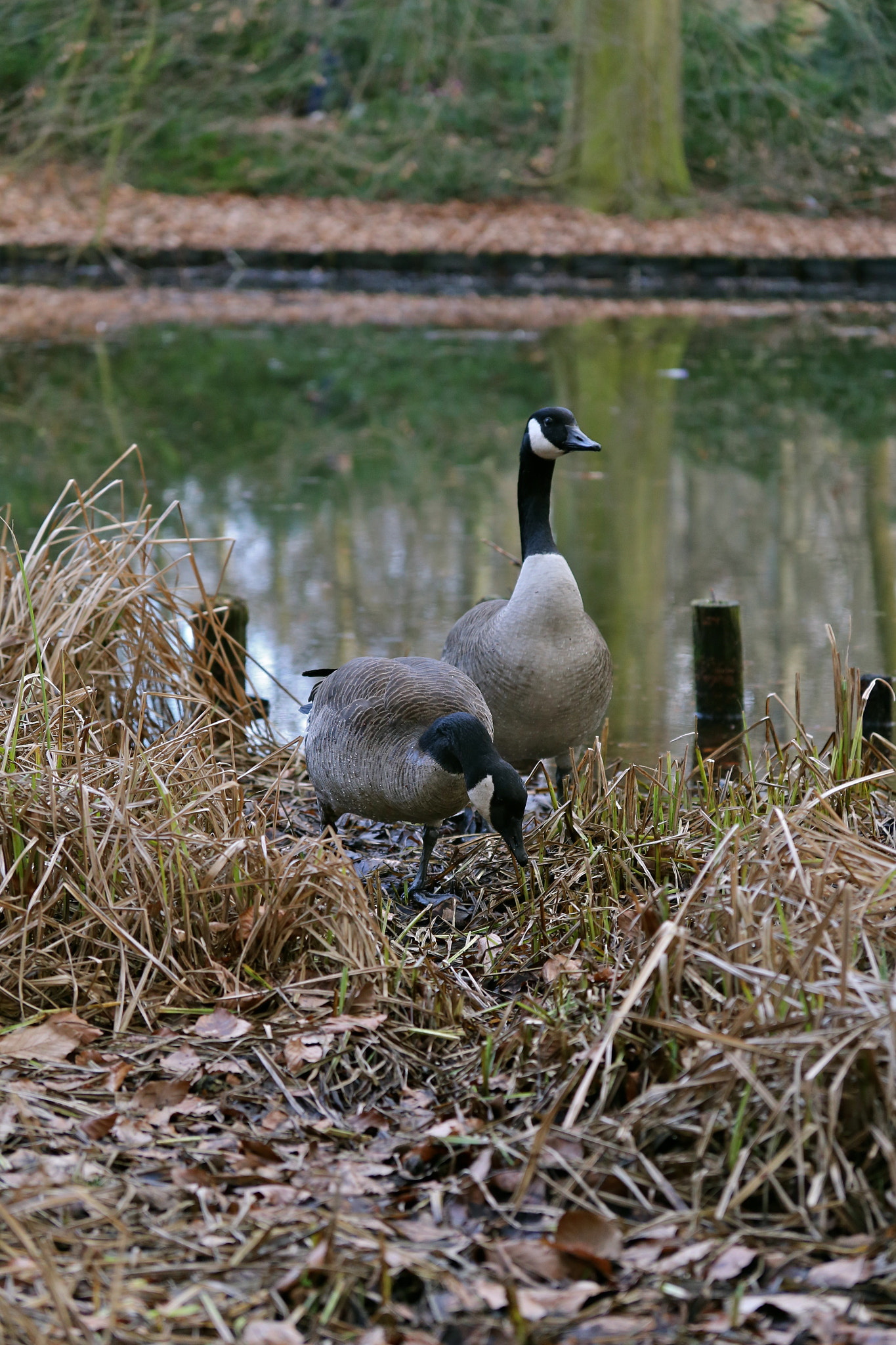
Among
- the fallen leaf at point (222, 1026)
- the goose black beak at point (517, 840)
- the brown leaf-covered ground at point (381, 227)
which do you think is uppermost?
the brown leaf-covered ground at point (381, 227)

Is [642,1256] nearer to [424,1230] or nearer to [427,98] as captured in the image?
[424,1230]

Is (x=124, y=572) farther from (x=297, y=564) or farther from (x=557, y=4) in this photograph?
(x=557, y=4)

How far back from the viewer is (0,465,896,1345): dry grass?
2445 millimetres

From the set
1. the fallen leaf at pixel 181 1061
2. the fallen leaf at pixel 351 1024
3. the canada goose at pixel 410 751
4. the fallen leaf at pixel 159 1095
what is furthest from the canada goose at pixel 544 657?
the fallen leaf at pixel 159 1095

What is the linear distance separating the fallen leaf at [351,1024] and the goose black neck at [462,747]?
0.71 m

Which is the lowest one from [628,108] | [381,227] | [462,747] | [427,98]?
[462,747]

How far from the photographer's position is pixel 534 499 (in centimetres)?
497

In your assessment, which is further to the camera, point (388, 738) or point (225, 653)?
point (225, 653)

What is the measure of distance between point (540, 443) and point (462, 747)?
1556 millimetres

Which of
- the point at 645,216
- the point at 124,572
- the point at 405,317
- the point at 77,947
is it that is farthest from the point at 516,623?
the point at 645,216

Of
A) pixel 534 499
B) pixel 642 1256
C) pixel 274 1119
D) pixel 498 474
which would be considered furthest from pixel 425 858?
pixel 498 474

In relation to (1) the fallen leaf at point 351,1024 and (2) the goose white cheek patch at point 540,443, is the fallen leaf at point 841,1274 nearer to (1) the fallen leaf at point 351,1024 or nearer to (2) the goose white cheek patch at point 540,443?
(1) the fallen leaf at point 351,1024

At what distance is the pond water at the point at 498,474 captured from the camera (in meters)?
6.99

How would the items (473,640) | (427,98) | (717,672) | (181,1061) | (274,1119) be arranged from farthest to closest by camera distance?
(427,98)
(717,672)
(473,640)
(181,1061)
(274,1119)
